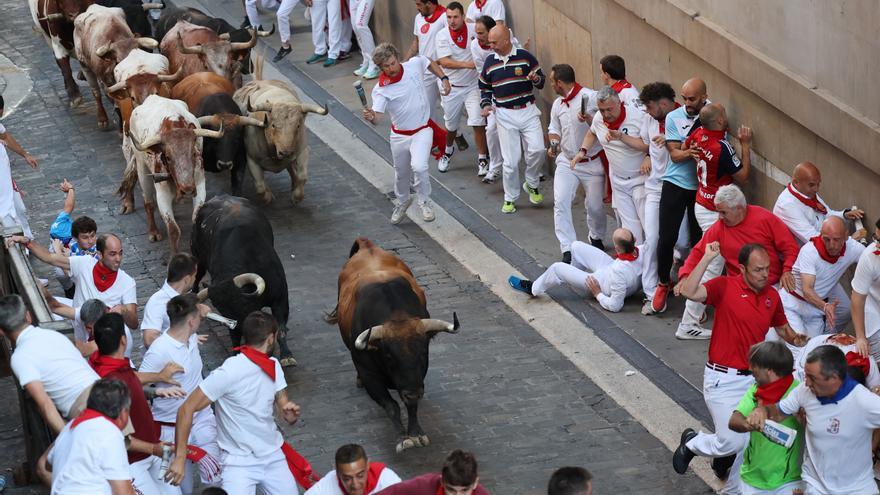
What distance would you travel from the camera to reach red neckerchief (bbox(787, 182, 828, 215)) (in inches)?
475

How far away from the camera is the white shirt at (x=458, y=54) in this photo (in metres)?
17.3

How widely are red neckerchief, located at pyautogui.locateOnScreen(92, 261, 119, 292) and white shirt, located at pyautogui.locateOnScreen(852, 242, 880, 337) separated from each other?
5899mm

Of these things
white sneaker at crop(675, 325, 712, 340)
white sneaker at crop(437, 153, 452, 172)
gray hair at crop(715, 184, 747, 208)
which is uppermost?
gray hair at crop(715, 184, 747, 208)

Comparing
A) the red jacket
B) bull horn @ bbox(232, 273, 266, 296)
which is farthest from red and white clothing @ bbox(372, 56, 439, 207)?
the red jacket

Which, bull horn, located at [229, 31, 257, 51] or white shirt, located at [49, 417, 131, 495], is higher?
white shirt, located at [49, 417, 131, 495]

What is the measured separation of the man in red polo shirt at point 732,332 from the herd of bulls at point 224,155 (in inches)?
80.1

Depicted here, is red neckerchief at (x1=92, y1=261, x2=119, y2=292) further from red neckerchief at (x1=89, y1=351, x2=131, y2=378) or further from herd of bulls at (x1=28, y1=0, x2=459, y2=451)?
red neckerchief at (x1=89, y1=351, x2=131, y2=378)

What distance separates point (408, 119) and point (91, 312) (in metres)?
5.90

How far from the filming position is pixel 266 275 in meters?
13.3

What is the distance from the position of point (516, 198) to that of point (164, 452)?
7.62m

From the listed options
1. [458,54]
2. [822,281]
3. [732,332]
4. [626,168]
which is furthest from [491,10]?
[732,332]

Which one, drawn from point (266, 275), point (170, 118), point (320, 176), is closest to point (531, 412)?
point (266, 275)

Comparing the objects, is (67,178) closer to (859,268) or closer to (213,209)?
(213,209)

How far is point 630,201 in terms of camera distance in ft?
47.5
